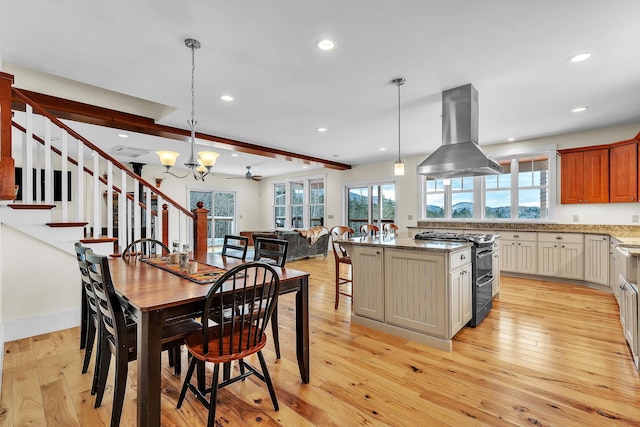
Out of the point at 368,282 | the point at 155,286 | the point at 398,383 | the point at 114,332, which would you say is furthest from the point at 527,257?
the point at 114,332

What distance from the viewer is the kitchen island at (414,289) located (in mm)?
2650

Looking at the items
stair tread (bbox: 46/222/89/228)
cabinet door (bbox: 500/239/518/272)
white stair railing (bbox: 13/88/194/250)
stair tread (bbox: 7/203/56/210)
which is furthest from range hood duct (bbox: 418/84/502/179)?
stair tread (bbox: 7/203/56/210)

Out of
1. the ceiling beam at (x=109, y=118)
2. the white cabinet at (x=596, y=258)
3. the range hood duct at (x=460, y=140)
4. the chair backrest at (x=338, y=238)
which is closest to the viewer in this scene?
the range hood duct at (x=460, y=140)

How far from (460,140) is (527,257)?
303 centimetres

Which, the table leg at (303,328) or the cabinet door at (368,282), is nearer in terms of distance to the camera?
the table leg at (303,328)

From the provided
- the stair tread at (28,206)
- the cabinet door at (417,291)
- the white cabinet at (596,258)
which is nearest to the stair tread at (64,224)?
the stair tread at (28,206)

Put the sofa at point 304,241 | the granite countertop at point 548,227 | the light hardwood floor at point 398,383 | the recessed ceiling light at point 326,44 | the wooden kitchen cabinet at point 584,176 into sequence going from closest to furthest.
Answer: the light hardwood floor at point 398,383, the recessed ceiling light at point 326,44, the granite countertop at point 548,227, the wooden kitchen cabinet at point 584,176, the sofa at point 304,241

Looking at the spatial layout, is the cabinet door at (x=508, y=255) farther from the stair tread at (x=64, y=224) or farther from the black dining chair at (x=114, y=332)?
the stair tread at (x=64, y=224)

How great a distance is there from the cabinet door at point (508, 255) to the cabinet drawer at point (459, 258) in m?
2.93

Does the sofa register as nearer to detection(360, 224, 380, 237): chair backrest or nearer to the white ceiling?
detection(360, 224, 380, 237): chair backrest

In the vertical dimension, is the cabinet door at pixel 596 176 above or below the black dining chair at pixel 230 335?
above

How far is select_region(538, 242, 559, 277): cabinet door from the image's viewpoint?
4886 millimetres

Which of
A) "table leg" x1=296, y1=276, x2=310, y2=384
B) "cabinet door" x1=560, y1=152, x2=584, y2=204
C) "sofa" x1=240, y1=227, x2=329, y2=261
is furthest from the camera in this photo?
"sofa" x1=240, y1=227, x2=329, y2=261

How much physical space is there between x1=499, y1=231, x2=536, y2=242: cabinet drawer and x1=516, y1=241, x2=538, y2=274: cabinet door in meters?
0.07
